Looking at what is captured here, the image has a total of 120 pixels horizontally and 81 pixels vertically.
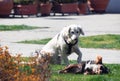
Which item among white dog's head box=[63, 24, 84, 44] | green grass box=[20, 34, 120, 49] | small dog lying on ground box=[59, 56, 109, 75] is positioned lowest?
green grass box=[20, 34, 120, 49]

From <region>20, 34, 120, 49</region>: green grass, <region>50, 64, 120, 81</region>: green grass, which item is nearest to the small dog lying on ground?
<region>50, 64, 120, 81</region>: green grass

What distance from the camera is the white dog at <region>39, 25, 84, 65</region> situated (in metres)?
11.6

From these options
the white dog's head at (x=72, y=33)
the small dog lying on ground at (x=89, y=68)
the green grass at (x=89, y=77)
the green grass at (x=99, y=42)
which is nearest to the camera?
the green grass at (x=89, y=77)

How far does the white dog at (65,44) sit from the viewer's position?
11.6m

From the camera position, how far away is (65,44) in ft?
38.8

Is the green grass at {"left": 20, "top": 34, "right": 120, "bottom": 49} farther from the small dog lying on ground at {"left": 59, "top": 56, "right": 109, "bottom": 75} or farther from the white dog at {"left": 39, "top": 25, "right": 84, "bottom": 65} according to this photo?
the small dog lying on ground at {"left": 59, "top": 56, "right": 109, "bottom": 75}

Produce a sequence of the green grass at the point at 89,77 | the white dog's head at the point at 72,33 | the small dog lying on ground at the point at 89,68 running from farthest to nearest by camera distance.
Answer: the white dog's head at the point at 72,33 → the small dog lying on ground at the point at 89,68 → the green grass at the point at 89,77

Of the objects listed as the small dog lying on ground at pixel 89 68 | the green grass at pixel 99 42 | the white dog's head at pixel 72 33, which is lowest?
the green grass at pixel 99 42

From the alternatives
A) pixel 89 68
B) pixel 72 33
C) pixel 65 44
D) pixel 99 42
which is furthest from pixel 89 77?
pixel 99 42

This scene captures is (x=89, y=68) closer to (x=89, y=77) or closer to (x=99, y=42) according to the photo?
(x=89, y=77)

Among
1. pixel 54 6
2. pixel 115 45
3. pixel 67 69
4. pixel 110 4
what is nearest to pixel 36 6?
pixel 54 6

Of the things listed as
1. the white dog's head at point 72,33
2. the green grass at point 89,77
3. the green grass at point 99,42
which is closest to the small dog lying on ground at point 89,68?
the green grass at point 89,77

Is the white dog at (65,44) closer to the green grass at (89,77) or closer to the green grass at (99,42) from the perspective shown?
the green grass at (89,77)

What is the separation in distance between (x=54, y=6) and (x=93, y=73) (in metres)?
31.0
